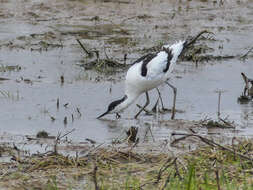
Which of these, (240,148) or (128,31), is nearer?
(240,148)

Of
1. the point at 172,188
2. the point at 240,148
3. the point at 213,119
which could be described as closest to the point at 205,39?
the point at 213,119

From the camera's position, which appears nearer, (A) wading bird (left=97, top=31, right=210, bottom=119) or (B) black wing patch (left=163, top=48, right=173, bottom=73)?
(A) wading bird (left=97, top=31, right=210, bottom=119)

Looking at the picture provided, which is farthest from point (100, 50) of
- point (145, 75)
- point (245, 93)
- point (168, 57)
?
point (245, 93)

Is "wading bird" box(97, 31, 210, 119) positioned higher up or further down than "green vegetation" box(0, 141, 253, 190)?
higher up

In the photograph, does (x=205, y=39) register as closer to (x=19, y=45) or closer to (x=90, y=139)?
(x=19, y=45)

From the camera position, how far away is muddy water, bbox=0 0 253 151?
784cm

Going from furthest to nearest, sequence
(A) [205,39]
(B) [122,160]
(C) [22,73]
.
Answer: (A) [205,39] < (C) [22,73] < (B) [122,160]

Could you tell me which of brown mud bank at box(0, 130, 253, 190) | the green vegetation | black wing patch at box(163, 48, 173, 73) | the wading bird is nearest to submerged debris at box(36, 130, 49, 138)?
brown mud bank at box(0, 130, 253, 190)

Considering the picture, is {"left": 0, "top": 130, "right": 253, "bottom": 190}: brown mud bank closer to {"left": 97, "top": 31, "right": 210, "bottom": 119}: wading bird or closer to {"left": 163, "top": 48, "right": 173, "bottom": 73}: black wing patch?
{"left": 97, "top": 31, "right": 210, "bottom": 119}: wading bird

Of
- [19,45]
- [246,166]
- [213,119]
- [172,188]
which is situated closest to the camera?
[172,188]

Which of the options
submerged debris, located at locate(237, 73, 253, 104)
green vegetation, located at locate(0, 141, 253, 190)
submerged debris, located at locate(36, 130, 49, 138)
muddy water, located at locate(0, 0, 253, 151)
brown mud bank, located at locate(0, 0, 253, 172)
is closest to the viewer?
green vegetation, located at locate(0, 141, 253, 190)

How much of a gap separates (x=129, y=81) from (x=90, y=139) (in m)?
1.73

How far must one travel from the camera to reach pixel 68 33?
472 inches

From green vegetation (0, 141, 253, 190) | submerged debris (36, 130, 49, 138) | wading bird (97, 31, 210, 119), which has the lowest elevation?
submerged debris (36, 130, 49, 138)
